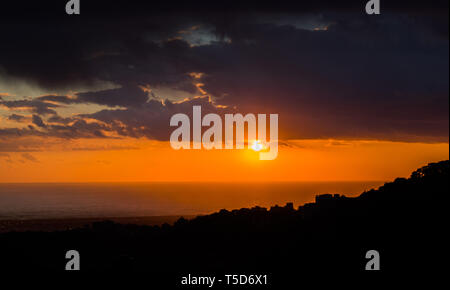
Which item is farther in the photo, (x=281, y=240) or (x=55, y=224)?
(x=55, y=224)

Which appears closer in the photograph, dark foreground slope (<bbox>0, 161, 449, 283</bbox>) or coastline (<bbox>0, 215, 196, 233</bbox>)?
dark foreground slope (<bbox>0, 161, 449, 283</bbox>)

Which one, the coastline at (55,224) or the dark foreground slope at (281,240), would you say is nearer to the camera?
the dark foreground slope at (281,240)

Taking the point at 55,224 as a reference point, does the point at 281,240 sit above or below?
above

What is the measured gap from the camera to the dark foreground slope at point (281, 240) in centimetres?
3719

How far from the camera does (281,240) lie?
1812 inches

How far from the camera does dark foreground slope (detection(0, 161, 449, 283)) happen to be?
122 ft
